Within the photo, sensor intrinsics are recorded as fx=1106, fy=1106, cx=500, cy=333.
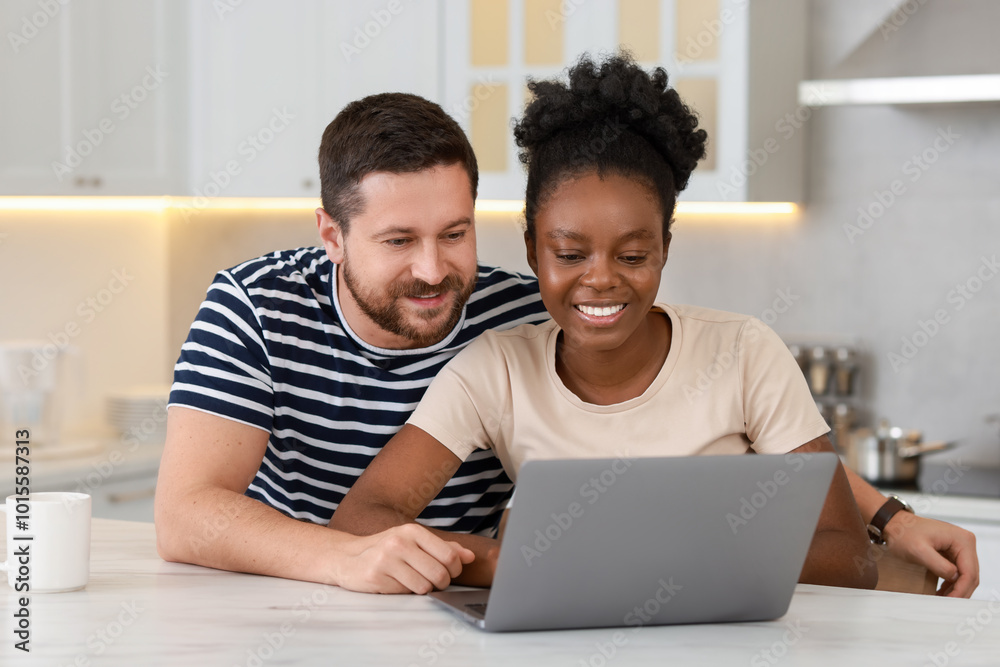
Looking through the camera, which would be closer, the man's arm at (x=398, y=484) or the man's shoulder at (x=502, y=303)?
the man's arm at (x=398, y=484)

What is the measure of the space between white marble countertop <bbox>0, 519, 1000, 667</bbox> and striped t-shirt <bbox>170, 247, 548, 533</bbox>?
1.35ft

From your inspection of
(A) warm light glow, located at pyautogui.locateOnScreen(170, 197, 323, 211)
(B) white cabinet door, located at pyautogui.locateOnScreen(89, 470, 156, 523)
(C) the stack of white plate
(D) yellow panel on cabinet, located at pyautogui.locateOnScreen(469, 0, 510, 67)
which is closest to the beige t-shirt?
(B) white cabinet door, located at pyautogui.locateOnScreen(89, 470, 156, 523)

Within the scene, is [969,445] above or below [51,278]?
below

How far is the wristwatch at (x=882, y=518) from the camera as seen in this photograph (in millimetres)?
1354

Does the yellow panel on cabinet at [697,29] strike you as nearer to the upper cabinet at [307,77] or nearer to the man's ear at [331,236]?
the upper cabinet at [307,77]

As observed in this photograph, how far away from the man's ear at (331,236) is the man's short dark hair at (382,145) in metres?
0.02

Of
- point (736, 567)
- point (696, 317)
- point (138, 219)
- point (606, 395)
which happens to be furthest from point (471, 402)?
point (138, 219)

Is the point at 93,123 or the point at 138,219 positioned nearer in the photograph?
the point at 93,123

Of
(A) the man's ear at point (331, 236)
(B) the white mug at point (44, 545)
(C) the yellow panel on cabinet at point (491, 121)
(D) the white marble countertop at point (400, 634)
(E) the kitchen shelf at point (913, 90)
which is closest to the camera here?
(D) the white marble countertop at point (400, 634)

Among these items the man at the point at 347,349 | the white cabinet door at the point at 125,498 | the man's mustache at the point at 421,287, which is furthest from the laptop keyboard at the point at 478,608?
the white cabinet door at the point at 125,498

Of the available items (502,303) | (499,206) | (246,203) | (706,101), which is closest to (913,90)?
(706,101)

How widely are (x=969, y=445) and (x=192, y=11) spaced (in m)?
2.49

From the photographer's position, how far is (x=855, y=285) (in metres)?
3.02

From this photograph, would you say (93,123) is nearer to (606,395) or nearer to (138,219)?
(138,219)
